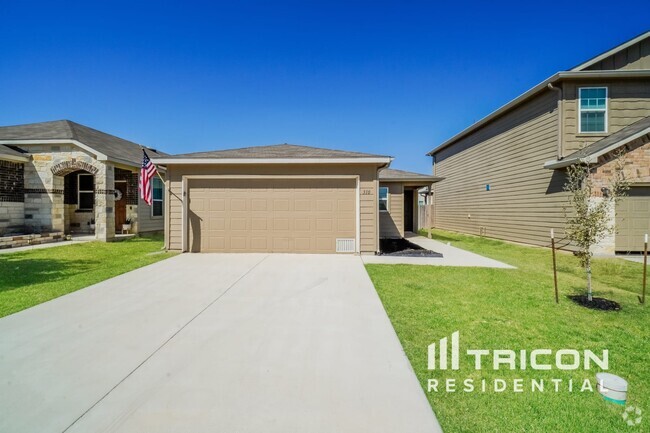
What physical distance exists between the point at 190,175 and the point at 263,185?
2401 millimetres

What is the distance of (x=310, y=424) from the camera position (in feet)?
6.87

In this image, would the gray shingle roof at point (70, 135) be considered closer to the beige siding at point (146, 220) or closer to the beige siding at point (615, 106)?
the beige siding at point (146, 220)

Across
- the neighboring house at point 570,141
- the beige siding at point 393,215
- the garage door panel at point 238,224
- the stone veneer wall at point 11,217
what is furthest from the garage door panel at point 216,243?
the neighboring house at point 570,141

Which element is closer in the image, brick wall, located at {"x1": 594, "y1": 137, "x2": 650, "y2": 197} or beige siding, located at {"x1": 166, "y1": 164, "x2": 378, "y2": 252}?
brick wall, located at {"x1": 594, "y1": 137, "x2": 650, "y2": 197}

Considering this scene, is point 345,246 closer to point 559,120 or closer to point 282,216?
point 282,216

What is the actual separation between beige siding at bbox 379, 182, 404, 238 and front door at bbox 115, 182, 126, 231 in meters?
12.4

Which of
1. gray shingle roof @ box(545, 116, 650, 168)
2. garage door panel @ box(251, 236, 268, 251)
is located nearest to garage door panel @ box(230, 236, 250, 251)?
garage door panel @ box(251, 236, 268, 251)

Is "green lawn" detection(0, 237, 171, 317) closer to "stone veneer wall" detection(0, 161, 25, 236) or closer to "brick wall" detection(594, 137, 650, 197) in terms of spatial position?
"stone veneer wall" detection(0, 161, 25, 236)

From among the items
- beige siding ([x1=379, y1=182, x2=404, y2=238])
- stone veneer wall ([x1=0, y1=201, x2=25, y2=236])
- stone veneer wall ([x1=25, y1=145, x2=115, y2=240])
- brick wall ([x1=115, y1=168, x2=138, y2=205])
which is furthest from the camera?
brick wall ([x1=115, y1=168, x2=138, y2=205])

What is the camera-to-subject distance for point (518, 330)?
11.9ft

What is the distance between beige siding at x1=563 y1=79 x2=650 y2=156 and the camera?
1007 centimetres

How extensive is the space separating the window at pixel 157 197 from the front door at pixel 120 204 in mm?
1223

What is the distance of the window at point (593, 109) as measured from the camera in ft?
33.2

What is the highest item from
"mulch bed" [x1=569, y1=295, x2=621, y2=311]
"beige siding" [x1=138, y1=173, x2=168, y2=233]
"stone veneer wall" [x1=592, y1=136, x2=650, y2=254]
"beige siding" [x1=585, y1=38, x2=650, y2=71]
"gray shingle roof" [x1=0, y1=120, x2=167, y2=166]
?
"beige siding" [x1=585, y1=38, x2=650, y2=71]
